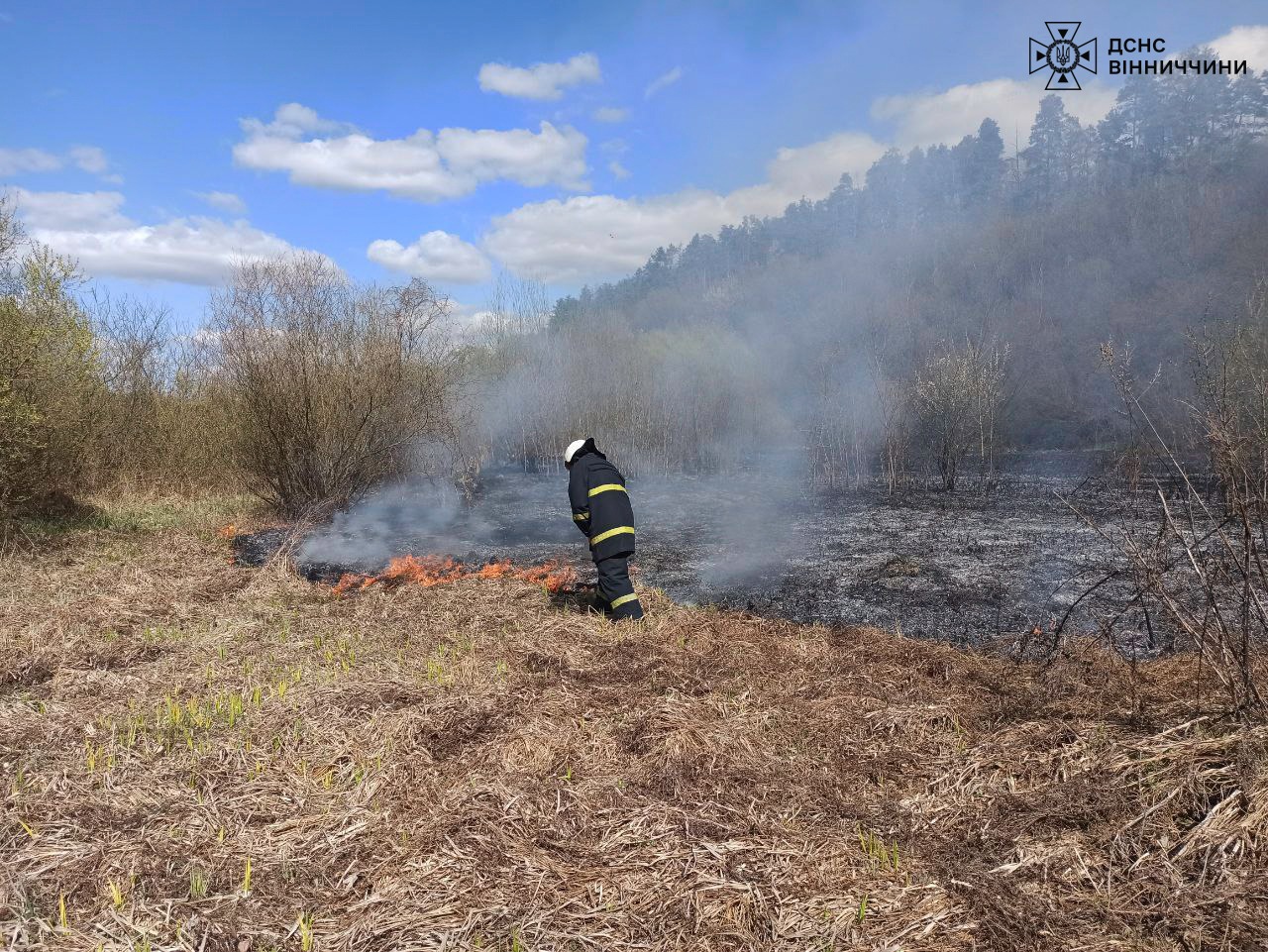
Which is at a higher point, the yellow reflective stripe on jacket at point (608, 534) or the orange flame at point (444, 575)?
the yellow reflective stripe on jacket at point (608, 534)

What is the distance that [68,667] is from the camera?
482cm

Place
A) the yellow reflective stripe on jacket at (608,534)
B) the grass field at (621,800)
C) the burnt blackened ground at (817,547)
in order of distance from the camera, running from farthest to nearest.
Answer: the burnt blackened ground at (817,547) < the yellow reflective stripe on jacket at (608,534) < the grass field at (621,800)

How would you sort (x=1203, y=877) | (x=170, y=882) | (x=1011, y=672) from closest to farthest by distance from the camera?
(x=1203, y=877) → (x=170, y=882) → (x=1011, y=672)

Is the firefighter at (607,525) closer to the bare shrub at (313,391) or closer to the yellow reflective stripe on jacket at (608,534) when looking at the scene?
the yellow reflective stripe on jacket at (608,534)

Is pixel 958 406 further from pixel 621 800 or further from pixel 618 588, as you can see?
pixel 621 800

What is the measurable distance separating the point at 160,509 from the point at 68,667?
32.6ft

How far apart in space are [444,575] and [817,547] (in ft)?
16.6

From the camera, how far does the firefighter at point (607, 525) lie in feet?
19.4

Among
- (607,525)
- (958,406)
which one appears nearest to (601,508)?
(607,525)

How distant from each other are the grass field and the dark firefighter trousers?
778 mm

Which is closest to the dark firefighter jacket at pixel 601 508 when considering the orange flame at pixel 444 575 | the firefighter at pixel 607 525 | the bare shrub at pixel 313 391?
the firefighter at pixel 607 525

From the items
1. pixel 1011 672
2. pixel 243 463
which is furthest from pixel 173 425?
pixel 1011 672

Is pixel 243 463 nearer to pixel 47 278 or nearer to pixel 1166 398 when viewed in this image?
pixel 47 278

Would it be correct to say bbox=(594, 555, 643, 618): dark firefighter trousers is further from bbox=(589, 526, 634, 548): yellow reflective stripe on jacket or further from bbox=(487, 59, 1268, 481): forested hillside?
→ bbox=(487, 59, 1268, 481): forested hillside
